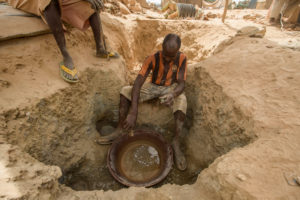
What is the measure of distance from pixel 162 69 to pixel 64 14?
1337 mm

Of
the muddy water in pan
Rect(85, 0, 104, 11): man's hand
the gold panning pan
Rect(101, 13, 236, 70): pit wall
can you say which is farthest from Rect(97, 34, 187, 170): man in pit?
Rect(101, 13, 236, 70): pit wall

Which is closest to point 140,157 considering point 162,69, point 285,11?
point 162,69

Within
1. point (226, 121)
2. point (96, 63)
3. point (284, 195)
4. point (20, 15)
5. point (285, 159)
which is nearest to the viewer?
point (284, 195)

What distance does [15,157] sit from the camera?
3.53ft

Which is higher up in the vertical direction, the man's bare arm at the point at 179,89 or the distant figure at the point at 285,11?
the distant figure at the point at 285,11

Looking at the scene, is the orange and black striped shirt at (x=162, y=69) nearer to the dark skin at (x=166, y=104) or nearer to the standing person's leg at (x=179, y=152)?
the dark skin at (x=166, y=104)

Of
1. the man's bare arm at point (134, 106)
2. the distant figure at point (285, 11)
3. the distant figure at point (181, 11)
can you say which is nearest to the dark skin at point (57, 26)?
the man's bare arm at point (134, 106)

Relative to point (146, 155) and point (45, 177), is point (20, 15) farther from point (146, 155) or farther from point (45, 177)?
point (146, 155)

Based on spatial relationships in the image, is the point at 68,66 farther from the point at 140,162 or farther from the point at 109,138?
the point at 140,162

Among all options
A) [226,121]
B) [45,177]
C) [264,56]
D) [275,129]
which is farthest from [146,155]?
[264,56]

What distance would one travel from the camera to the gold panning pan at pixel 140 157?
1981mm

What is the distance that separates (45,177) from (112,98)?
4.77 feet

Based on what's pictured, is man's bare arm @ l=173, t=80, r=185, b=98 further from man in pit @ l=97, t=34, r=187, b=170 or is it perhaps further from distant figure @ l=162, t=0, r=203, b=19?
distant figure @ l=162, t=0, r=203, b=19

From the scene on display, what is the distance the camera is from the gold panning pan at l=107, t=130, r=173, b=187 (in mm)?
1981
